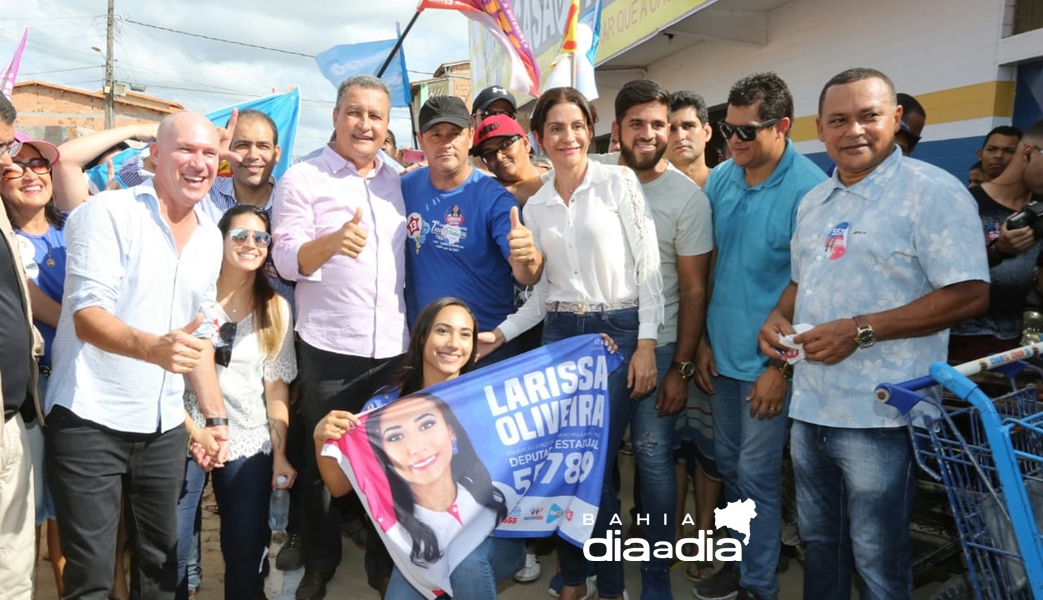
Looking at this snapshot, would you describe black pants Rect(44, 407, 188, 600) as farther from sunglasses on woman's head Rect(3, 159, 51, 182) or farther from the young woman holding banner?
sunglasses on woman's head Rect(3, 159, 51, 182)

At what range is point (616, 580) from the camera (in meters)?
3.25

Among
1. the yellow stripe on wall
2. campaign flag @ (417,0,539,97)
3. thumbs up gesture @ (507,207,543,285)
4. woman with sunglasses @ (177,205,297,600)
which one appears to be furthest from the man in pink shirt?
the yellow stripe on wall

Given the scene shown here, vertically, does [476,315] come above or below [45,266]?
below

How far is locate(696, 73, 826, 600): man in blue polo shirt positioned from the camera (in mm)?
3043

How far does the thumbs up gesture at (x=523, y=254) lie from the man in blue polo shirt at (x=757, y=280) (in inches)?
34.4

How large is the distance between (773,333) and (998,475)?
971mm

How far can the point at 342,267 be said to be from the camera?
10.7 ft

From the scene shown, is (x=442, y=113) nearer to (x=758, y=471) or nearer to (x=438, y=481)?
(x=438, y=481)

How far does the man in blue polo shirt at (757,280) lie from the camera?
3.04 meters

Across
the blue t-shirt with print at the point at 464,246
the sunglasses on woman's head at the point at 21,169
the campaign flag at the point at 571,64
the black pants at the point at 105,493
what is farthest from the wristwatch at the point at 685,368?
the sunglasses on woman's head at the point at 21,169

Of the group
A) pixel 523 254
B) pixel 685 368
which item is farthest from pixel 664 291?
pixel 523 254

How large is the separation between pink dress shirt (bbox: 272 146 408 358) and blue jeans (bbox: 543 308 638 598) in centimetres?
79

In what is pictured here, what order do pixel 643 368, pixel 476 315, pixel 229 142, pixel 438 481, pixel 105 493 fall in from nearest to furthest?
pixel 105 493 → pixel 438 481 → pixel 643 368 → pixel 476 315 → pixel 229 142

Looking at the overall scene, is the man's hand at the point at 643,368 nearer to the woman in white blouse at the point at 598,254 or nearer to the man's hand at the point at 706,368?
the woman in white blouse at the point at 598,254
